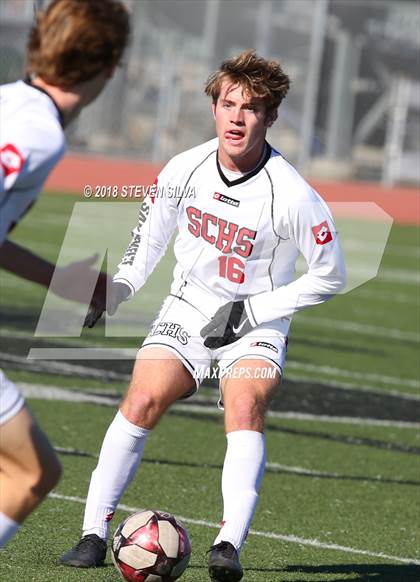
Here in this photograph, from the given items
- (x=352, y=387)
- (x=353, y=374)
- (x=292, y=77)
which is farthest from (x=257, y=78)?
(x=292, y=77)

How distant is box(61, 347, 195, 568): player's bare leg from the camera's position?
5.39 m

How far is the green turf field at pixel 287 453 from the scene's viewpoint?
5.79 meters

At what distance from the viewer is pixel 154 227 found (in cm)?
570

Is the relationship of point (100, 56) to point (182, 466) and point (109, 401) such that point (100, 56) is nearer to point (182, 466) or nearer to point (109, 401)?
point (182, 466)

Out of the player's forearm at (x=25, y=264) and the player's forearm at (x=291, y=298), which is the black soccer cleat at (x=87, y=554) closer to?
the player's forearm at (x=291, y=298)

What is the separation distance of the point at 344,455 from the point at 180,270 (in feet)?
9.21

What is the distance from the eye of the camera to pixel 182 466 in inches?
296

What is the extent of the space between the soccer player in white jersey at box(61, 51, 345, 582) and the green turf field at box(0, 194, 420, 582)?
1.50 ft

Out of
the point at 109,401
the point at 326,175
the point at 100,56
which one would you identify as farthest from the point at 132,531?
the point at 326,175

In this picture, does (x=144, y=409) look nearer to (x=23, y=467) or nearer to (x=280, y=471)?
(x=23, y=467)

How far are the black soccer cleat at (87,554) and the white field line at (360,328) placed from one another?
841 centimetres

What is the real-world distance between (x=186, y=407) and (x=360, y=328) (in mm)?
4938

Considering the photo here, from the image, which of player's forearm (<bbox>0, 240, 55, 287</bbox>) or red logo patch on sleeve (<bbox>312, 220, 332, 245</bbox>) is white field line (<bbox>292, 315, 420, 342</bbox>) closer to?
red logo patch on sleeve (<bbox>312, 220, 332, 245</bbox>)

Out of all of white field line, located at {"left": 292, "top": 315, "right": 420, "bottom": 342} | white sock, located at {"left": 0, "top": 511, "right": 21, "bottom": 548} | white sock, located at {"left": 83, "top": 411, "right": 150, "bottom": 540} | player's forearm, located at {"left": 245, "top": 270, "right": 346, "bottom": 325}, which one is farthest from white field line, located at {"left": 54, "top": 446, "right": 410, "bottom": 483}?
white field line, located at {"left": 292, "top": 315, "right": 420, "bottom": 342}
